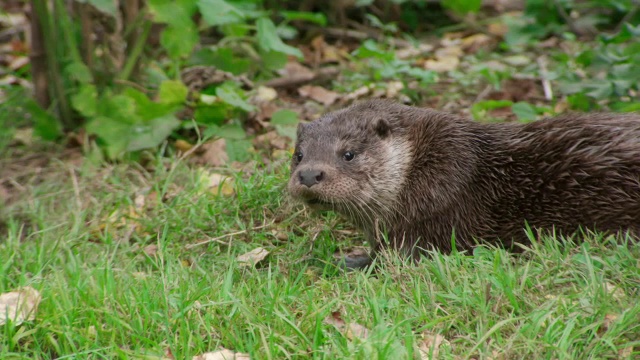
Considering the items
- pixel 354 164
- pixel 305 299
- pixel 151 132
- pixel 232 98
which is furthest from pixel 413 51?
pixel 305 299

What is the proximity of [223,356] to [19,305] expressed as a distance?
38.2 inches

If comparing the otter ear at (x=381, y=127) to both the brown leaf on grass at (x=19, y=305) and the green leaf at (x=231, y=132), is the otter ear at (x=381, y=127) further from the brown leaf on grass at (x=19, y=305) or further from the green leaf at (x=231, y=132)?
the brown leaf on grass at (x=19, y=305)

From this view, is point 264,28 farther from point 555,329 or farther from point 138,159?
point 555,329

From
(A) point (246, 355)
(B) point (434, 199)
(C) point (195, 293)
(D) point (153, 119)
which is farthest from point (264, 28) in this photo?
(A) point (246, 355)

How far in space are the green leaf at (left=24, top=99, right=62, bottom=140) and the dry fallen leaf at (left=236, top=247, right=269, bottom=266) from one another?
238 centimetres

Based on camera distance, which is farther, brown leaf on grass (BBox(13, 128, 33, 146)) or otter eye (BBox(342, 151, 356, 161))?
brown leaf on grass (BBox(13, 128, 33, 146))

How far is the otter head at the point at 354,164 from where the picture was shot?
4.06m

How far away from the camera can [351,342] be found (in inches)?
119

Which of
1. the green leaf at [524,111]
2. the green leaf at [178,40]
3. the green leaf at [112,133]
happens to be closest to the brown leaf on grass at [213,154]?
the green leaf at [112,133]

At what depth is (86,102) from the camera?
5.71m

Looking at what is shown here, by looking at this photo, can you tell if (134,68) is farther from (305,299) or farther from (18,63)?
(305,299)

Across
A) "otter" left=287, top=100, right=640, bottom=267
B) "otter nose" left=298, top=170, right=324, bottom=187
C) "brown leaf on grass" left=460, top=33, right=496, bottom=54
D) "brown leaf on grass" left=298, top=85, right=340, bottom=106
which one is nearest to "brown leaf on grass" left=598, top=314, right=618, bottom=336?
"otter" left=287, top=100, right=640, bottom=267

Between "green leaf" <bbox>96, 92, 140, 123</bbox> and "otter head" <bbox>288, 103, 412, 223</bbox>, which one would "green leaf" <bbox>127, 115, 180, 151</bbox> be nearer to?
"green leaf" <bbox>96, 92, 140, 123</bbox>

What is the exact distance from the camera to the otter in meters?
3.88
